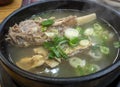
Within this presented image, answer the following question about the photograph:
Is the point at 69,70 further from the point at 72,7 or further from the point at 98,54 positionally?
the point at 72,7

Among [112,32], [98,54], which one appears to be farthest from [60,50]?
[112,32]

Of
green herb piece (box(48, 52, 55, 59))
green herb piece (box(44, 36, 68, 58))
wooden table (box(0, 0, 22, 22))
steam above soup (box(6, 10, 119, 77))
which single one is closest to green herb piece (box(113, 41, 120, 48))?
steam above soup (box(6, 10, 119, 77))

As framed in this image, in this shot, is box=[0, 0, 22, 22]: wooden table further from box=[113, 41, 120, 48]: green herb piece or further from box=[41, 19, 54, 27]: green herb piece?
box=[113, 41, 120, 48]: green herb piece

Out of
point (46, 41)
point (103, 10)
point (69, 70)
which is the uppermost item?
point (103, 10)

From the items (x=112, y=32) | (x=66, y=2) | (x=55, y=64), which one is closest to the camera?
(x=55, y=64)

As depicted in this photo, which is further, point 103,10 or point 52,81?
point 103,10

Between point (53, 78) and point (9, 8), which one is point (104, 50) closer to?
point (53, 78)

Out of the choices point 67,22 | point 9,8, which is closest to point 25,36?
point 67,22
